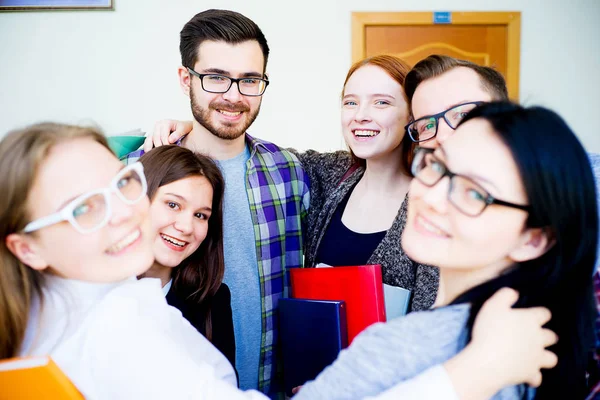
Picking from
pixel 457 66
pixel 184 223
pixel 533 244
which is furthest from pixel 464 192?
pixel 184 223

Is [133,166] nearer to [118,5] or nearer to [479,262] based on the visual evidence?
[479,262]

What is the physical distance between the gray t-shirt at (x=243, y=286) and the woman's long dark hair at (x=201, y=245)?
14 centimetres

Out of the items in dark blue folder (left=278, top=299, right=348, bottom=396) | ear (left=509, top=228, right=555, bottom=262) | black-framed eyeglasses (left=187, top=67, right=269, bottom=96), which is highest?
black-framed eyeglasses (left=187, top=67, right=269, bottom=96)

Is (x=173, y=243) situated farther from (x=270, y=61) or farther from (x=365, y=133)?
(x=270, y=61)

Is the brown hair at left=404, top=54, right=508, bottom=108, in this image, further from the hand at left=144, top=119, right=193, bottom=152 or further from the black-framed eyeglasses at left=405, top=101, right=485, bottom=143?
the hand at left=144, top=119, right=193, bottom=152

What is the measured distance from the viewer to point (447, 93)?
4.27ft

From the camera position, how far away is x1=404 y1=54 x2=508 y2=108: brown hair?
130 cm

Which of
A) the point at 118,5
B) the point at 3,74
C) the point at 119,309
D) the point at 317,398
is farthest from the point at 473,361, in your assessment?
the point at 3,74

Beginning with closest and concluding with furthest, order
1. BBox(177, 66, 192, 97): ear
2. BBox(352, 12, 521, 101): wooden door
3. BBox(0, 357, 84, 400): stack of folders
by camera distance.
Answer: BBox(0, 357, 84, 400): stack of folders, BBox(177, 66, 192, 97): ear, BBox(352, 12, 521, 101): wooden door

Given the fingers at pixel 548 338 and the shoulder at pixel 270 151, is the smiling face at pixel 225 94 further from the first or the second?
the fingers at pixel 548 338

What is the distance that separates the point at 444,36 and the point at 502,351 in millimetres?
3655

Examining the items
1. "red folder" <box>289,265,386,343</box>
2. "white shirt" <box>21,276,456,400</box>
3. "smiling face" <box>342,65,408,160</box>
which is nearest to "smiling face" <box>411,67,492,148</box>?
"smiling face" <box>342,65,408,160</box>

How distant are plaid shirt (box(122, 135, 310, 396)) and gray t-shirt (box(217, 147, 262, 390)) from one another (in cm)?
2

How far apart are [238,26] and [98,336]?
4.21 feet
